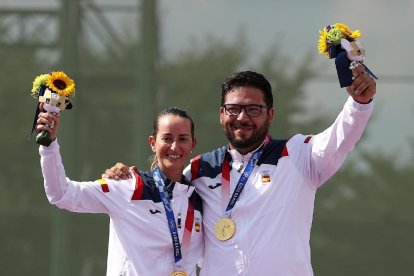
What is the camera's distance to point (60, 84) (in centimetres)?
389

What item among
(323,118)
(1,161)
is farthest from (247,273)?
(1,161)

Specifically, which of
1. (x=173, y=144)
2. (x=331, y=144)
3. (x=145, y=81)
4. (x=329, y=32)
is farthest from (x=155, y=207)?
(x=145, y=81)

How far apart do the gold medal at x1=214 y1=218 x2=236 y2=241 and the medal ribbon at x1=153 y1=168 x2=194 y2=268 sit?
0.41ft

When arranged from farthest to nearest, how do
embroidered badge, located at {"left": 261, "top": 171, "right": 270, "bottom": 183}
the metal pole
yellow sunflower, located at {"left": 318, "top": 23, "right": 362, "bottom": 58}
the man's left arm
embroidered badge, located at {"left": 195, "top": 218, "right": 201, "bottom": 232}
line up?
the metal pole < embroidered badge, located at {"left": 195, "top": 218, "right": 201, "bottom": 232} < embroidered badge, located at {"left": 261, "top": 171, "right": 270, "bottom": 183} < yellow sunflower, located at {"left": 318, "top": 23, "right": 362, "bottom": 58} < the man's left arm

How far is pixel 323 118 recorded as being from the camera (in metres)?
9.13

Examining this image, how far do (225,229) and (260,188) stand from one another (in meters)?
0.21

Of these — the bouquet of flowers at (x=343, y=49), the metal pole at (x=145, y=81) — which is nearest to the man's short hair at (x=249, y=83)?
the bouquet of flowers at (x=343, y=49)

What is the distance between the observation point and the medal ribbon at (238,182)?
3.91 meters

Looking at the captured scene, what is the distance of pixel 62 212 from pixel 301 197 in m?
5.70

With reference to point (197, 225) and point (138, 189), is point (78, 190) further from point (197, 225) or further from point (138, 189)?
point (197, 225)

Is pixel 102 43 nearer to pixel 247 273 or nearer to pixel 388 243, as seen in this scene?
pixel 388 243

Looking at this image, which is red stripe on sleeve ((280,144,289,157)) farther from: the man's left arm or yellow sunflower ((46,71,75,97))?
yellow sunflower ((46,71,75,97))

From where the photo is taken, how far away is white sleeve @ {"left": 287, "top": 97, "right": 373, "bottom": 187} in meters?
3.62

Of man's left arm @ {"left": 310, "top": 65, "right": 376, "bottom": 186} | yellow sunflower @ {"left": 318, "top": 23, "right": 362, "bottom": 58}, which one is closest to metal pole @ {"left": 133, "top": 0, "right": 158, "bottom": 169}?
man's left arm @ {"left": 310, "top": 65, "right": 376, "bottom": 186}
